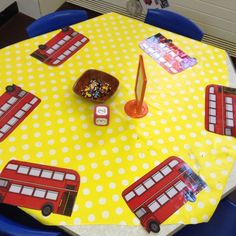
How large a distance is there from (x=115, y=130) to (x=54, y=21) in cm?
87

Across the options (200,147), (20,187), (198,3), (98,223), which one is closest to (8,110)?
(20,187)

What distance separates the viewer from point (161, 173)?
1.23 meters

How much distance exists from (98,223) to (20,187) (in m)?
0.33

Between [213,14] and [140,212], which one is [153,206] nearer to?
[140,212]

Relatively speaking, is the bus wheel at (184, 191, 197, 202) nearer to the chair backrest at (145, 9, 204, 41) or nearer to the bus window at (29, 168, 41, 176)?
the bus window at (29, 168, 41, 176)

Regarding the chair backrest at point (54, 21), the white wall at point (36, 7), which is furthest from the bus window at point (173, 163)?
the white wall at point (36, 7)

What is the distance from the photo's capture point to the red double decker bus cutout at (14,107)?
1.34m

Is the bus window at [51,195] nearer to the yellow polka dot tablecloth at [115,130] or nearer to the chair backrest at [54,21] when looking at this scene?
the yellow polka dot tablecloth at [115,130]

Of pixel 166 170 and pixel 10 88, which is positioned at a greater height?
pixel 10 88

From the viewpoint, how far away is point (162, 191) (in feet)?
3.88

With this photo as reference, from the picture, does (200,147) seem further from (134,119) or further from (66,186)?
(66,186)

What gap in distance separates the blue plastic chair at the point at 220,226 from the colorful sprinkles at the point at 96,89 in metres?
0.72

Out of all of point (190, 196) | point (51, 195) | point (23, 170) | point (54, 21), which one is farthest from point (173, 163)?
point (54, 21)

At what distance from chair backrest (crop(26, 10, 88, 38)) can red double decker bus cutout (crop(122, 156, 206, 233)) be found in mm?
1078
